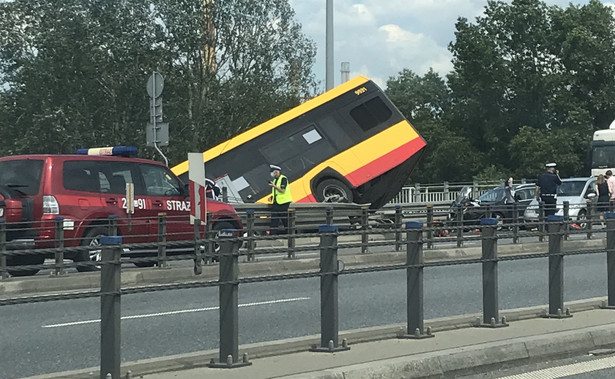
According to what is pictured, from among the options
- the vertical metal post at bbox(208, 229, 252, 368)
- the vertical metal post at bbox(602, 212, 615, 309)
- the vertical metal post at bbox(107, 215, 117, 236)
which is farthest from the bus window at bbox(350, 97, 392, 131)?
the vertical metal post at bbox(208, 229, 252, 368)

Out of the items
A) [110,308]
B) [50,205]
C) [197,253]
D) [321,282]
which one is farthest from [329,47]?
[110,308]

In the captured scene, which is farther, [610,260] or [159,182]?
[159,182]

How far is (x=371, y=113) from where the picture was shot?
26609 mm

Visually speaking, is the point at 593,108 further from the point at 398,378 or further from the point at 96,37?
the point at 398,378

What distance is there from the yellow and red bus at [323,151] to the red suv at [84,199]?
7.76 metres

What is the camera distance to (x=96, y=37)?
4391cm

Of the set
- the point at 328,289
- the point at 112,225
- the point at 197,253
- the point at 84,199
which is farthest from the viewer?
the point at 84,199

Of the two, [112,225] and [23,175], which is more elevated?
[23,175]

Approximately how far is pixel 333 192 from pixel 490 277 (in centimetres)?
1678

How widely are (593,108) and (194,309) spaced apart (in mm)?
59863

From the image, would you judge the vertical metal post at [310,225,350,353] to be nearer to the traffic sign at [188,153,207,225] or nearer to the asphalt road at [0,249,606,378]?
the asphalt road at [0,249,606,378]

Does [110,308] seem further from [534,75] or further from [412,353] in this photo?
[534,75]

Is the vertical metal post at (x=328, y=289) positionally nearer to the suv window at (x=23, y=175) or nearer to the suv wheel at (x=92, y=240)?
the suv wheel at (x=92, y=240)

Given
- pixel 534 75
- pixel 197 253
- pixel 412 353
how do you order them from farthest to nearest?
pixel 534 75 < pixel 197 253 < pixel 412 353
